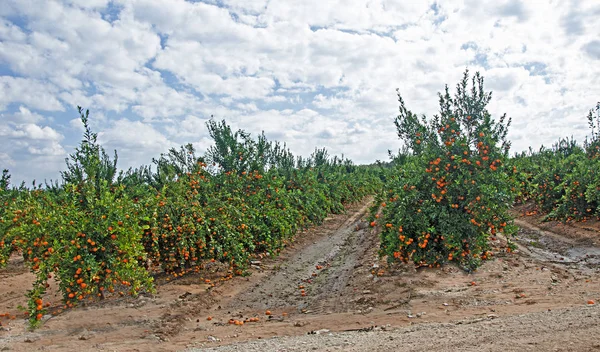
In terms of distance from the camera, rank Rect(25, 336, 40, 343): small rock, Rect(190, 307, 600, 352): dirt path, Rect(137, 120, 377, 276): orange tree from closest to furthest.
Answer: Rect(190, 307, 600, 352): dirt path < Rect(25, 336, 40, 343): small rock < Rect(137, 120, 377, 276): orange tree

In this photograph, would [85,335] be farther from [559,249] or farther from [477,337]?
[559,249]

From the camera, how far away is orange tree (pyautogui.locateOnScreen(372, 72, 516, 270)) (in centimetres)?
756

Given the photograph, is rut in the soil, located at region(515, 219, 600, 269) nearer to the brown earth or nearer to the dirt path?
the brown earth

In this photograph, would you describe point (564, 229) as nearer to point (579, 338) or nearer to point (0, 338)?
point (579, 338)

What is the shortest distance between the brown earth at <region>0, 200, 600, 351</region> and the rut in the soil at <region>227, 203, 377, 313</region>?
4cm

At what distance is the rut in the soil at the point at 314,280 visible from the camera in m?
6.93

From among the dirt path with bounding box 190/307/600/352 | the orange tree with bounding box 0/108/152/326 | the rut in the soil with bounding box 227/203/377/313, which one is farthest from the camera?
the rut in the soil with bounding box 227/203/377/313

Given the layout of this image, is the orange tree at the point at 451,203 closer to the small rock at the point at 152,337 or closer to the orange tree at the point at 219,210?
the orange tree at the point at 219,210

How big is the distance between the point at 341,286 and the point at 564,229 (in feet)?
27.8

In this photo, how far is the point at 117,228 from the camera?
6.23 m

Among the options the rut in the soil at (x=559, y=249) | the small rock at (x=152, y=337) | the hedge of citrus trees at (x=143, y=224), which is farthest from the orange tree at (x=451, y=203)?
the small rock at (x=152, y=337)

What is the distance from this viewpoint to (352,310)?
20.5ft

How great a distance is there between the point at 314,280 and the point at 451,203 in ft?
9.68

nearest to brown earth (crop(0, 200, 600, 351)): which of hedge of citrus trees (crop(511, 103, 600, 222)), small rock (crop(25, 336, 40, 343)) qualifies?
small rock (crop(25, 336, 40, 343))
